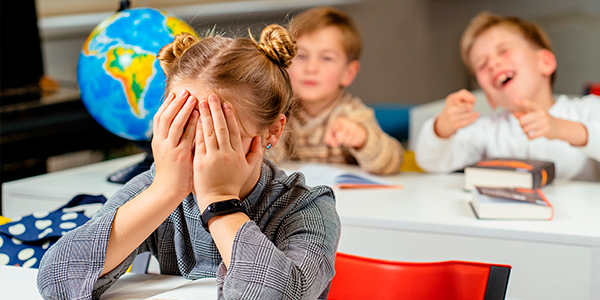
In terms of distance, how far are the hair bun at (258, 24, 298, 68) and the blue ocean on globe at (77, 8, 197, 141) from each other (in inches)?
20.7

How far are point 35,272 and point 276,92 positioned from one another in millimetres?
436

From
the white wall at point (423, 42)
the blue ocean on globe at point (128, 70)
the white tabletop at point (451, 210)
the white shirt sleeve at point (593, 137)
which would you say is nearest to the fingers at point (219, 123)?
the white tabletop at point (451, 210)

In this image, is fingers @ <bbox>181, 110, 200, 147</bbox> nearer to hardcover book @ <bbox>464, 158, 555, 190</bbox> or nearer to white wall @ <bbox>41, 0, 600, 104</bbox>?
hardcover book @ <bbox>464, 158, 555, 190</bbox>

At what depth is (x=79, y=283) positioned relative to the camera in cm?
70

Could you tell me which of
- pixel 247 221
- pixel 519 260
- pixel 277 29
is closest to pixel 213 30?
pixel 277 29

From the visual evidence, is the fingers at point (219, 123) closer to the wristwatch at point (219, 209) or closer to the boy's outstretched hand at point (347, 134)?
the wristwatch at point (219, 209)

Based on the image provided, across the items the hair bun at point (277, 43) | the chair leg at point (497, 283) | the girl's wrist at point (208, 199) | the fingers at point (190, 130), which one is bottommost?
the chair leg at point (497, 283)

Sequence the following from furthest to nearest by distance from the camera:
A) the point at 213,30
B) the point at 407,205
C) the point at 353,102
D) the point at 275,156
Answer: the point at 353,102, the point at 407,205, the point at 275,156, the point at 213,30

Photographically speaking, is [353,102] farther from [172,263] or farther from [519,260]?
[172,263]

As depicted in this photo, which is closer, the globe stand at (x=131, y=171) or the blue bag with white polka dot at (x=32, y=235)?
the blue bag with white polka dot at (x=32, y=235)

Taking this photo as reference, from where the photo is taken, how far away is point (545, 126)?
52.8 inches

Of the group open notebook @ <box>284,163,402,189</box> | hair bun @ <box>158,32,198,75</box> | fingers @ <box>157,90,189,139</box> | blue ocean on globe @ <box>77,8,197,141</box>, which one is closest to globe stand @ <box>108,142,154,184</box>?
blue ocean on globe @ <box>77,8,197,141</box>

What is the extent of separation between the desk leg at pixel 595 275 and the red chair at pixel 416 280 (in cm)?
38

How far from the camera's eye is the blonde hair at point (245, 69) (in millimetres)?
733
